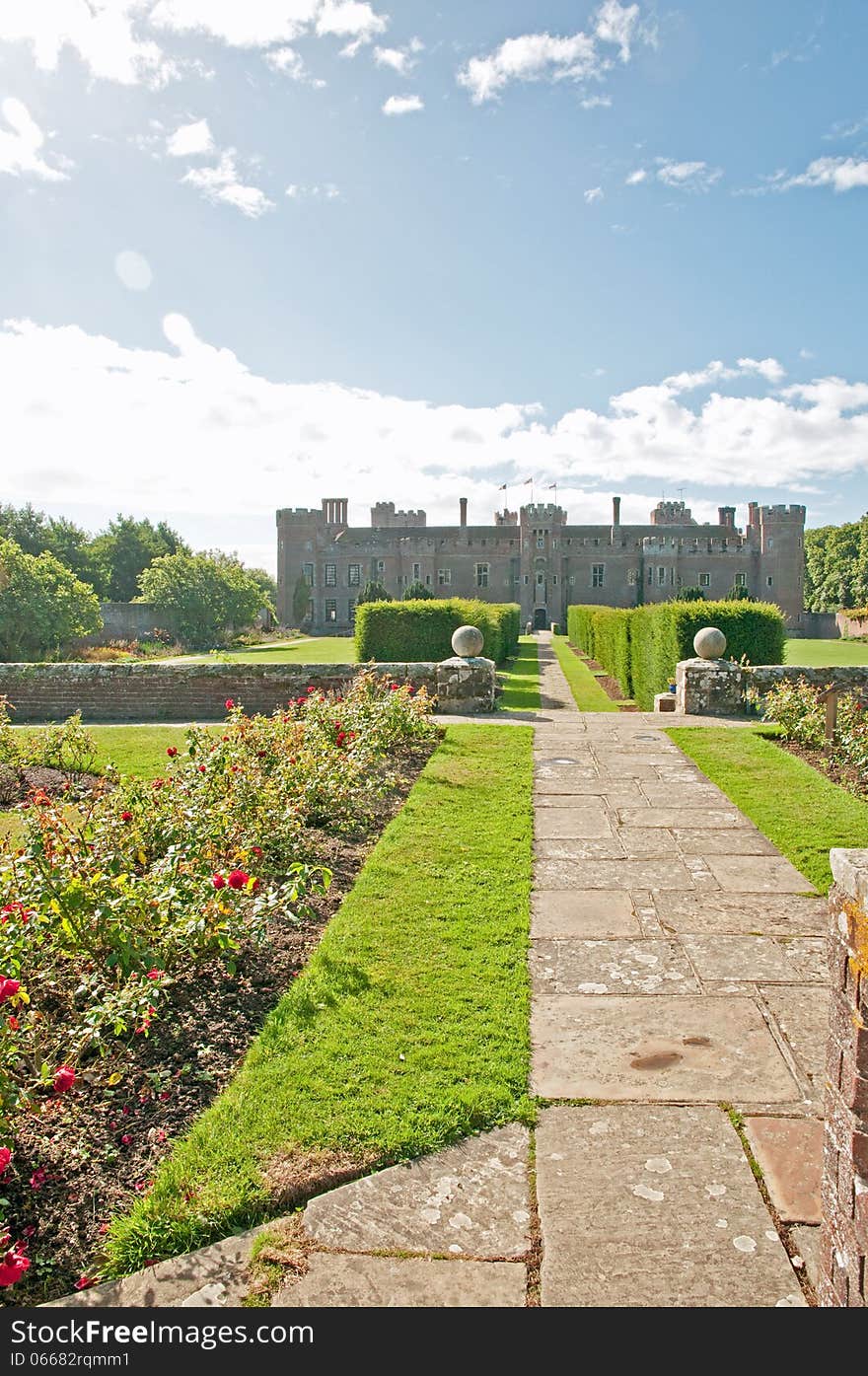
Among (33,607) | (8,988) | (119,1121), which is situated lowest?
(119,1121)

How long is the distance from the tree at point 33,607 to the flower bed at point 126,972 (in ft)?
83.2

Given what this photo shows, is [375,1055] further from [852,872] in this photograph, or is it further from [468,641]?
[468,641]

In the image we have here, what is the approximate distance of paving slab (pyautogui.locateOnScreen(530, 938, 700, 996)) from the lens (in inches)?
138

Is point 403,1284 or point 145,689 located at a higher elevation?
point 145,689

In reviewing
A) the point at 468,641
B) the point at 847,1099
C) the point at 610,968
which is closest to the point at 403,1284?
the point at 847,1099

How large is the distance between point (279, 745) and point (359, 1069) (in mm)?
3786

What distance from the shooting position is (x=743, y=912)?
430 centimetres

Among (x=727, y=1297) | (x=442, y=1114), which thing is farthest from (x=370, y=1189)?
(x=727, y=1297)

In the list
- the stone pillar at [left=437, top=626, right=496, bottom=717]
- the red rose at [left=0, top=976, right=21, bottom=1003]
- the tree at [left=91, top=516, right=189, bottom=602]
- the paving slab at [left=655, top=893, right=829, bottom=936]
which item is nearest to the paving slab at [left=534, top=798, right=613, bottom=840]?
the paving slab at [left=655, top=893, right=829, bottom=936]

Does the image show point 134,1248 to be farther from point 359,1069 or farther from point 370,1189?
point 359,1069

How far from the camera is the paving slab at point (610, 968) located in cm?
350

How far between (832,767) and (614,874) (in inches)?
163

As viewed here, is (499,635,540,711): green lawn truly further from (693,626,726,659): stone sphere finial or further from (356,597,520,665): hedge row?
(693,626,726,659): stone sphere finial

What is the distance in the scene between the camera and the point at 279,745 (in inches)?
251
